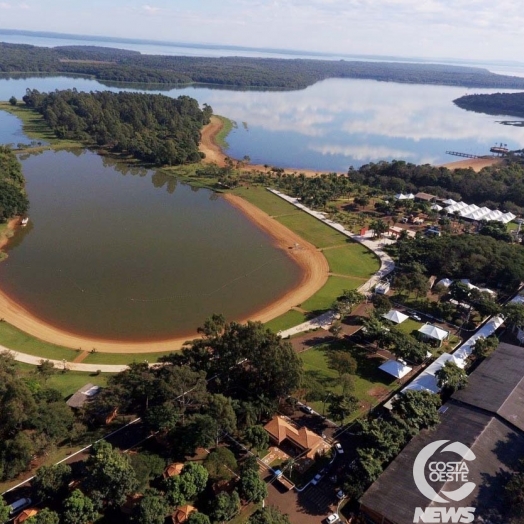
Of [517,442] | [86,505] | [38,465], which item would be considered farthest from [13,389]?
[517,442]

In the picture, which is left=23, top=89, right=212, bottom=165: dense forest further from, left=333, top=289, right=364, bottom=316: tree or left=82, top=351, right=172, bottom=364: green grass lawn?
left=82, top=351, right=172, bottom=364: green grass lawn

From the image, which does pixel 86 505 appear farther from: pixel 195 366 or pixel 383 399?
pixel 383 399

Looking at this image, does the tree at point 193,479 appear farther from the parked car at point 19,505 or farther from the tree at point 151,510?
the parked car at point 19,505

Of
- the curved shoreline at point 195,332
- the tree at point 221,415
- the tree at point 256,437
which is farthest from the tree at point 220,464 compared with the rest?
the curved shoreline at point 195,332

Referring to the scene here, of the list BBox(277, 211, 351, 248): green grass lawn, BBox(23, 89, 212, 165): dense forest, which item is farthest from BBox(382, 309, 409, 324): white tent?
BBox(23, 89, 212, 165): dense forest

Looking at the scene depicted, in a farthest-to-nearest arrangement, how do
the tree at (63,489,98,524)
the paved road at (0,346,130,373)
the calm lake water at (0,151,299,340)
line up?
the calm lake water at (0,151,299,340) < the paved road at (0,346,130,373) < the tree at (63,489,98,524)

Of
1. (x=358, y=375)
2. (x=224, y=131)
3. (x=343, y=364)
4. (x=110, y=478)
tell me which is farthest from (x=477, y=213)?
(x=224, y=131)
